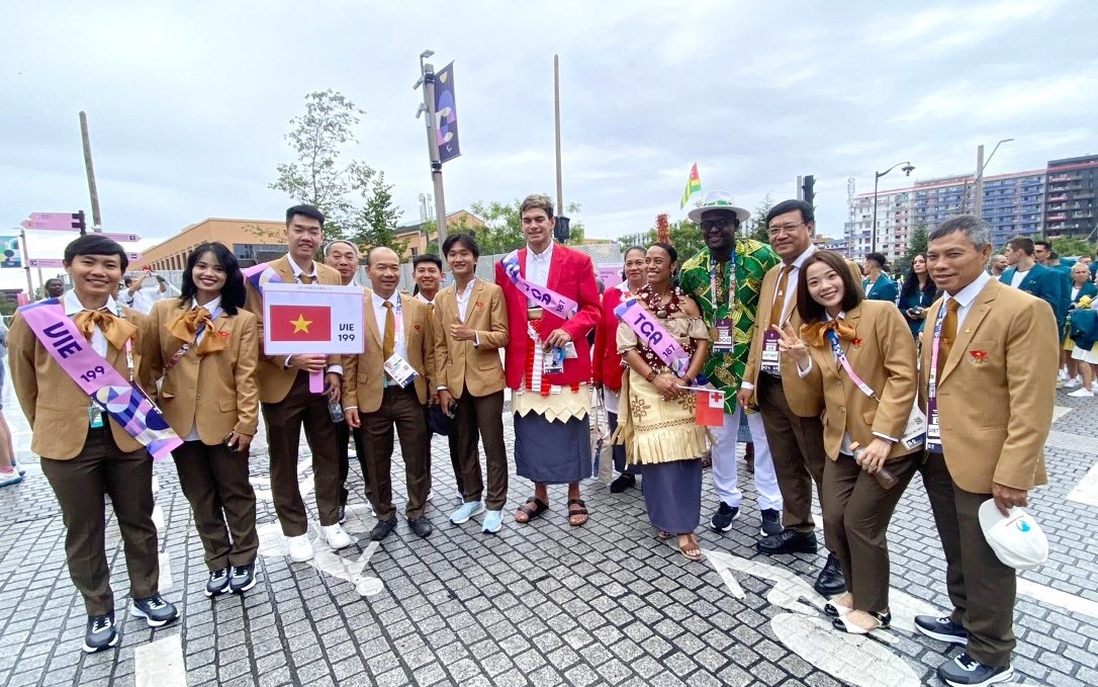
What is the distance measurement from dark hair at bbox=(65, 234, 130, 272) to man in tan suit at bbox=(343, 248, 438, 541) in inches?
50.9

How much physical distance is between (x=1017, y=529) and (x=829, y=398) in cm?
83

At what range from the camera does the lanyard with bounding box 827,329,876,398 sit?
2451 mm

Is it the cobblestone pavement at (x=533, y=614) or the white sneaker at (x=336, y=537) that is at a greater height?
the white sneaker at (x=336, y=537)

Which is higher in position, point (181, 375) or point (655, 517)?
point (181, 375)

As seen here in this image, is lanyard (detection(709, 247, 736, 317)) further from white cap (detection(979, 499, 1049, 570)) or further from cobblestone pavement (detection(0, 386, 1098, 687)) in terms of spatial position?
white cap (detection(979, 499, 1049, 570))

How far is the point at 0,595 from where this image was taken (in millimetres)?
3252

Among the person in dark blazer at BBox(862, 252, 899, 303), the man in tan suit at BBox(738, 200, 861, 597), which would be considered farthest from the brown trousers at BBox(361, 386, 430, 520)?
the person in dark blazer at BBox(862, 252, 899, 303)

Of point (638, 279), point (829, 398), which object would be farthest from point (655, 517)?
point (638, 279)

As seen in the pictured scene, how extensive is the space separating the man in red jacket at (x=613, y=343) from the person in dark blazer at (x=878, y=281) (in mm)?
2265

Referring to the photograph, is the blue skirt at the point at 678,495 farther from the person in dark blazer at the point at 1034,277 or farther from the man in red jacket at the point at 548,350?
the person in dark blazer at the point at 1034,277

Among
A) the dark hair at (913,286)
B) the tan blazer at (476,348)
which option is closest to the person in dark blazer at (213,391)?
the tan blazer at (476,348)

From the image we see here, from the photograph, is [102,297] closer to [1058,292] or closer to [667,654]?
[667,654]

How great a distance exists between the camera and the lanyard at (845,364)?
2.45 metres

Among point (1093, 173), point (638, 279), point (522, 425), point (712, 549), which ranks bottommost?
point (712, 549)
